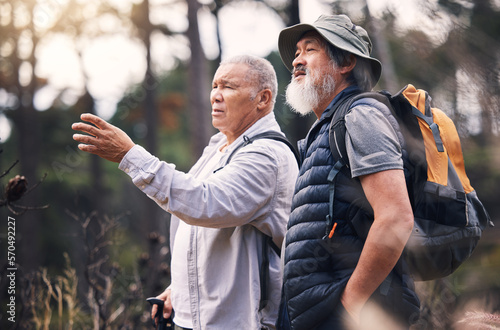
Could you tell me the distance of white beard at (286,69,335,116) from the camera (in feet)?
7.20

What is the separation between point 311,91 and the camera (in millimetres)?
2215

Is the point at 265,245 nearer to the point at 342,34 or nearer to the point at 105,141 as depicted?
the point at 105,141

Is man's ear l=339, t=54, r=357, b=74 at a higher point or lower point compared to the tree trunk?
higher

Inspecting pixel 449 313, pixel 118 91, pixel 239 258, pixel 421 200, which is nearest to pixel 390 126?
pixel 421 200

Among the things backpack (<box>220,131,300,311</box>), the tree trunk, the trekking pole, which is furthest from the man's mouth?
the tree trunk

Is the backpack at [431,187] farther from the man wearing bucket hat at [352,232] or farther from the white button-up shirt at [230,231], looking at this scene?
the white button-up shirt at [230,231]

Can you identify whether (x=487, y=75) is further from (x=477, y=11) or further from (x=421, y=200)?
(x=421, y=200)

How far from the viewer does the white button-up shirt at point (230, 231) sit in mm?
2139

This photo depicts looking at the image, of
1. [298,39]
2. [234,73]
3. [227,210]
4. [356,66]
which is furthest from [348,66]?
[227,210]

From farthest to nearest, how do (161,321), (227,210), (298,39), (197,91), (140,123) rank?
1. (140,123)
2. (197,91)
3. (161,321)
4. (298,39)
5. (227,210)

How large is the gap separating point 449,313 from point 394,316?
96.8 inches

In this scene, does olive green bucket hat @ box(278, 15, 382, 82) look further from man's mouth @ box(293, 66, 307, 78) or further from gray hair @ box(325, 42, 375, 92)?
man's mouth @ box(293, 66, 307, 78)

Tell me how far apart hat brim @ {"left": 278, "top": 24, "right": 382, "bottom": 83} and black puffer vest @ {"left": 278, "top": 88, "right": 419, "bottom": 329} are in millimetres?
455

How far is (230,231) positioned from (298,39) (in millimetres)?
959
